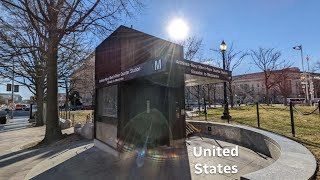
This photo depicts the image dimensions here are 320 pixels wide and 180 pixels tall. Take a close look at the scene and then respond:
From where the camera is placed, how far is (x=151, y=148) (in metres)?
→ 7.82

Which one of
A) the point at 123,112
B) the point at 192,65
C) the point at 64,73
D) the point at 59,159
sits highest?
the point at 64,73

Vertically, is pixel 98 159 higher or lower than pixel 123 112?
lower

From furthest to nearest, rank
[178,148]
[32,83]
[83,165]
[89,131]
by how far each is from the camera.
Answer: [32,83], [89,131], [178,148], [83,165]

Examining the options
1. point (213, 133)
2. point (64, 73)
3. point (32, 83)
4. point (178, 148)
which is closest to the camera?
point (178, 148)

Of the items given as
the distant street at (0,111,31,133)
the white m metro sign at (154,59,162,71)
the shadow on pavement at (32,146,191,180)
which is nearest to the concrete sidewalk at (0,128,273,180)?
the shadow on pavement at (32,146,191,180)

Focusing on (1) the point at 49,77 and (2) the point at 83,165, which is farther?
(1) the point at 49,77

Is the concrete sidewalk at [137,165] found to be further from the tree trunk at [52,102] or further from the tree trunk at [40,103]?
the tree trunk at [40,103]

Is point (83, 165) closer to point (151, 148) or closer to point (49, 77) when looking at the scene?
point (151, 148)

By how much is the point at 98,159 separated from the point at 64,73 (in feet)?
45.7

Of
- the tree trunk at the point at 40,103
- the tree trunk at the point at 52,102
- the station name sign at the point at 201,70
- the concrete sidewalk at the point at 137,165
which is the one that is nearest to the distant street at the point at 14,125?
the tree trunk at the point at 40,103

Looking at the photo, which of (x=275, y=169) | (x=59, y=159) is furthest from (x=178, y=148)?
(x=275, y=169)

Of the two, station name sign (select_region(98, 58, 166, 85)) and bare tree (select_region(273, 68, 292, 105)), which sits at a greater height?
bare tree (select_region(273, 68, 292, 105))

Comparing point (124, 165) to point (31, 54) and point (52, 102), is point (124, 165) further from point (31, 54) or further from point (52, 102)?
point (31, 54)

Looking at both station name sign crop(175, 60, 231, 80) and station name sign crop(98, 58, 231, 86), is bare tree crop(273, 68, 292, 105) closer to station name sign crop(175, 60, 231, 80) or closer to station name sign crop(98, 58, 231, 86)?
station name sign crop(175, 60, 231, 80)
